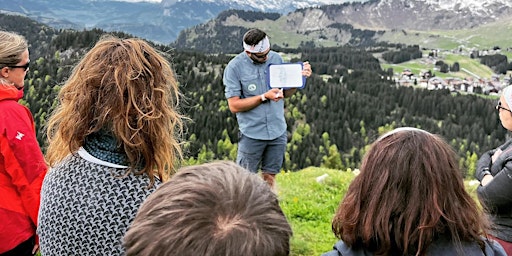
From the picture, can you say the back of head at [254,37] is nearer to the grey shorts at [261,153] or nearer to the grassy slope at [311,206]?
the grey shorts at [261,153]

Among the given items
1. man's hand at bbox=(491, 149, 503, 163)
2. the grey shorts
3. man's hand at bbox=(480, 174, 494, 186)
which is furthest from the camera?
the grey shorts

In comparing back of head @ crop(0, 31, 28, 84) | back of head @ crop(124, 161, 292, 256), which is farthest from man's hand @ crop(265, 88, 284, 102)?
back of head @ crop(124, 161, 292, 256)

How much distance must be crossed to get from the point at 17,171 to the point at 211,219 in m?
2.25

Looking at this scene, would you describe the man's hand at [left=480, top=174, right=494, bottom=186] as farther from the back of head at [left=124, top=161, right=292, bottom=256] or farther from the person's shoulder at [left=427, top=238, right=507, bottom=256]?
the back of head at [left=124, top=161, right=292, bottom=256]

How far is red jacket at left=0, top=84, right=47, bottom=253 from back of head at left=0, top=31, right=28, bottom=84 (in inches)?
13.6

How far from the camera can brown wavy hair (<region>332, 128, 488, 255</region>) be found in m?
2.44

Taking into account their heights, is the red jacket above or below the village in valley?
above

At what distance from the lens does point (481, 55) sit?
18375cm

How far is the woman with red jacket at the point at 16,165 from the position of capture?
336 cm

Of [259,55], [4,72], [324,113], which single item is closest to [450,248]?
[4,72]

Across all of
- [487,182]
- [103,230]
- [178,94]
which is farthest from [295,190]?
[103,230]

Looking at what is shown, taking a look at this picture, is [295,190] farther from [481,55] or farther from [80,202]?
[481,55]

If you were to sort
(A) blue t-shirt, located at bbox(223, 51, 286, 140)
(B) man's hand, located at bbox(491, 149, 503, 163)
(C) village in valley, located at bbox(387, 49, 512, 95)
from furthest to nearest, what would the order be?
(C) village in valley, located at bbox(387, 49, 512, 95)
(A) blue t-shirt, located at bbox(223, 51, 286, 140)
(B) man's hand, located at bbox(491, 149, 503, 163)

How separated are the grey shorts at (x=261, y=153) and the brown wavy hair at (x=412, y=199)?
4076 millimetres
